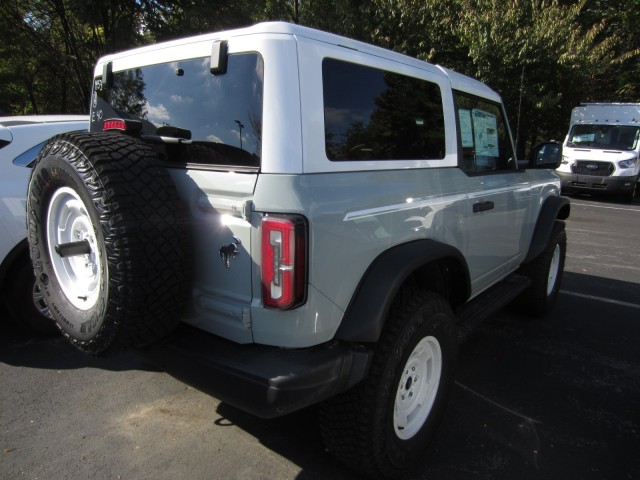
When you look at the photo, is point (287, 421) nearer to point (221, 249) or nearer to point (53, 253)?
point (221, 249)

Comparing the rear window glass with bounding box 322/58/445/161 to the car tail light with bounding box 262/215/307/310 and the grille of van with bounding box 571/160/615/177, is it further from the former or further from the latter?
the grille of van with bounding box 571/160/615/177

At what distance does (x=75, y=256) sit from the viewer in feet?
7.16

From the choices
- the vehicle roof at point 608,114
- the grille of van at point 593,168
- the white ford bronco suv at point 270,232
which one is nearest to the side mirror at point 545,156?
the white ford bronco suv at point 270,232

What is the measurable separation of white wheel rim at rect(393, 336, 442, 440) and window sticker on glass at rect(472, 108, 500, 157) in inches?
58.6

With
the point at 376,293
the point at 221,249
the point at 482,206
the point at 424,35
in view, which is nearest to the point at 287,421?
the point at 376,293

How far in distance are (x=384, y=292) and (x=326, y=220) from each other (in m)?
0.42

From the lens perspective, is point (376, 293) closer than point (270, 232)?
No

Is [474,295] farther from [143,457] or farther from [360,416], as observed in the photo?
[143,457]

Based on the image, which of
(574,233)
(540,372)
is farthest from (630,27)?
(540,372)

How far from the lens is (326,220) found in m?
1.91

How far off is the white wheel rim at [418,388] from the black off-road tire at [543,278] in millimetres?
2211

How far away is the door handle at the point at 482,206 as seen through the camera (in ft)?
9.91

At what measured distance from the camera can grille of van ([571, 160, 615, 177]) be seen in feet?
44.1

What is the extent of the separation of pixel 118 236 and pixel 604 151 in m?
15.0
